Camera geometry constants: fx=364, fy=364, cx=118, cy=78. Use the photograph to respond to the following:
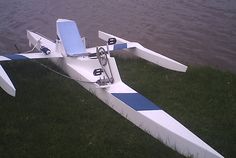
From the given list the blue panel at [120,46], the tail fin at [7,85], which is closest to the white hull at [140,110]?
the blue panel at [120,46]

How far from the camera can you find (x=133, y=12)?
13898 mm

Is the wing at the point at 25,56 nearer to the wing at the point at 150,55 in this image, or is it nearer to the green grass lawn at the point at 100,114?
the green grass lawn at the point at 100,114

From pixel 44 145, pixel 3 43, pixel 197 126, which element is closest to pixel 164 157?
pixel 197 126

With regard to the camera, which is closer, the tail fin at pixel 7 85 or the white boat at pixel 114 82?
the white boat at pixel 114 82

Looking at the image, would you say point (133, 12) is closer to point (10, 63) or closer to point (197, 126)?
point (10, 63)

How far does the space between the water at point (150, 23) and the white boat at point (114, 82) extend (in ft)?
8.00

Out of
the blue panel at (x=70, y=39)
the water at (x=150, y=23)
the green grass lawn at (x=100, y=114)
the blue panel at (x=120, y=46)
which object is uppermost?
the blue panel at (x=70, y=39)

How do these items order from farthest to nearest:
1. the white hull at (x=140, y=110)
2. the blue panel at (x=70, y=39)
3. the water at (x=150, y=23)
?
1. the water at (x=150, y=23)
2. the blue panel at (x=70, y=39)
3. the white hull at (x=140, y=110)

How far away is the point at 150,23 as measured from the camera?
12711mm

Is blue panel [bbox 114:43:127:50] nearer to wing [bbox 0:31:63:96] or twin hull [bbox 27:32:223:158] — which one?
twin hull [bbox 27:32:223:158]

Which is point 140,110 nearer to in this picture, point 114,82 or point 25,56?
point 114,82

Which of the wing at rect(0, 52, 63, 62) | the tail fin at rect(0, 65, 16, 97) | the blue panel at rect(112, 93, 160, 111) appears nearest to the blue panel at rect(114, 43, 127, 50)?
the wing at rect(0, 52, 63, 62)

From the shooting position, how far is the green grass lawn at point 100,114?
16.9ft

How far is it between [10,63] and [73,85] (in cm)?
199
